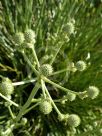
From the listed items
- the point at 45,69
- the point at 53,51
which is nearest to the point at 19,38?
the point at 45,69

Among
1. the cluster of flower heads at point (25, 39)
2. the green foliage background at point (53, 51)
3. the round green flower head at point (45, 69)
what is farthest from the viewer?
the green foliage background at point (53, 51)

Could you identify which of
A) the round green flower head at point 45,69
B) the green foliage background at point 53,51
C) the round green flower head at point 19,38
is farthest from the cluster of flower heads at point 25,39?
the green foliage background at point 53,51

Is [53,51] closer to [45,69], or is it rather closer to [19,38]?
[19,38]

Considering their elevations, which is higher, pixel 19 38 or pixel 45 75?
pixel 19 38

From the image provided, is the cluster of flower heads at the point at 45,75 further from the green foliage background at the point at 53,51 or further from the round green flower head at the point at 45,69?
the green foliage background at the point at 53,51

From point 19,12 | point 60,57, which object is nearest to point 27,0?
point 19,12

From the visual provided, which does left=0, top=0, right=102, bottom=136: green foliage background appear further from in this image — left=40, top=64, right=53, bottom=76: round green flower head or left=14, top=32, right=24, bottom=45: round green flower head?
left=40, top=64, right=53, bottom=76: round green flower head

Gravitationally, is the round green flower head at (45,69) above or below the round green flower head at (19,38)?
below

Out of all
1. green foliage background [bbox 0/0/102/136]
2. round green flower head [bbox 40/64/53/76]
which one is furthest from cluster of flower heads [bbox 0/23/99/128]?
green foliage background [bbox 0/0/102/136]

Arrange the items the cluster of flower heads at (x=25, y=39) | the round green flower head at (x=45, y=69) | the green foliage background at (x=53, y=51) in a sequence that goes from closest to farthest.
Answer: the round green flower head at (x=45, y=69), the cluster of flower heads at (x=25, y=39), the green foliage background at (x=53, y=51)
